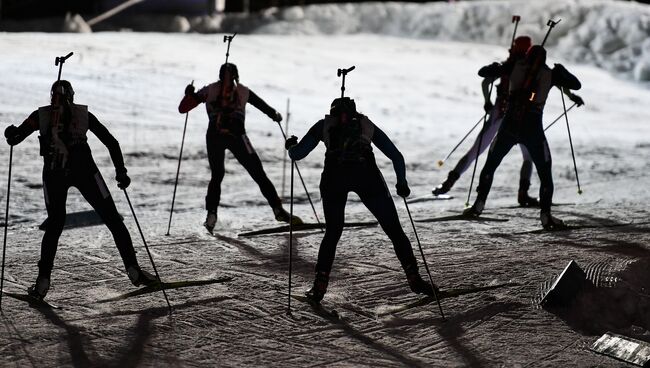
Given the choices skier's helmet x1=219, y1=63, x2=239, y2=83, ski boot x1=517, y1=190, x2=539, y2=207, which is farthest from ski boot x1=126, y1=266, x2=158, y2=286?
ski boot x1=517, y1=190, x2=539, y2=207

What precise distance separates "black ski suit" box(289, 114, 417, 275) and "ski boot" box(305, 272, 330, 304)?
0.09 ft

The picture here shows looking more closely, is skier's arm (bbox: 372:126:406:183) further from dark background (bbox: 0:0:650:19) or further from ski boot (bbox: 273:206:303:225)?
dark background (bbox: 0:0:650:19)

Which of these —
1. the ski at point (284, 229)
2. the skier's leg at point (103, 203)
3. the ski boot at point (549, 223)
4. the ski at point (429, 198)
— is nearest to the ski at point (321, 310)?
the skier's leg at point (103, 203)

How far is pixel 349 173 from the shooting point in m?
6.70

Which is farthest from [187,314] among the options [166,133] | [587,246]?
[166,133]

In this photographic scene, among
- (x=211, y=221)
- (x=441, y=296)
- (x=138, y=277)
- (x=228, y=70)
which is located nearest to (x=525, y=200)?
(x=211, y=221)

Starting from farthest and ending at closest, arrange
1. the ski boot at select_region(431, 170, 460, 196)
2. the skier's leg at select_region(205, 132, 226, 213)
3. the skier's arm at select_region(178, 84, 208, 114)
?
the ski boot at select_region(431, 170, 460, 196), the skier's leg at select_region(205, 132, 226, 213), the skier's arm at select_region(178, 84, 208, 114)

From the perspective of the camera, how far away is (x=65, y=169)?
22.5 ft

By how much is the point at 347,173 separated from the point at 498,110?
3965 millimetres

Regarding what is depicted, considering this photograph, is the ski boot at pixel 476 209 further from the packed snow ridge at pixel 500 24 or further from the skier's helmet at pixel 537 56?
the packed snow ridge at pixel 500 24

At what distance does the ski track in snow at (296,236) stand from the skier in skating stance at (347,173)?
39 cm

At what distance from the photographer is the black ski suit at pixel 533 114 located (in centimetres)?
933

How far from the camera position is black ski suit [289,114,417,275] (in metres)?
6.68

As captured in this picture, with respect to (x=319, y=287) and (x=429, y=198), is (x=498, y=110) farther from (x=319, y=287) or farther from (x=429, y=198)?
(x=319, y=287)
